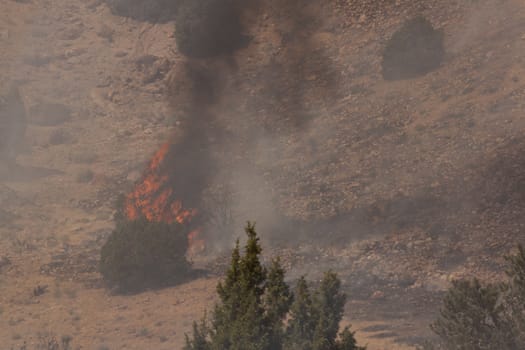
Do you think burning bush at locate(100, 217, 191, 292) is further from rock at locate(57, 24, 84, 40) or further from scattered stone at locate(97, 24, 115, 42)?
rock at locate(57, 24, 84, 40)

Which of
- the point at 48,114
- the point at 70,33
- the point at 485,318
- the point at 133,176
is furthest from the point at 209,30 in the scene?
the point at 485,318

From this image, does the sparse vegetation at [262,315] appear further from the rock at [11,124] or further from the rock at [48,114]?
the rock at [48,114]

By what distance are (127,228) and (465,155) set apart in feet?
44.1

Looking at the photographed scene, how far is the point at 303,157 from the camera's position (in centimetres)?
3425

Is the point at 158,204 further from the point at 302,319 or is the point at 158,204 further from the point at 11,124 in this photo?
the point at 302,319

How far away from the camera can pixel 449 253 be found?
24.5 meters

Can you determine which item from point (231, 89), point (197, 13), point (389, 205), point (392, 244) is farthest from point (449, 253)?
point (197, 13)

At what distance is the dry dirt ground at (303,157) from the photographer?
2389 centimetres

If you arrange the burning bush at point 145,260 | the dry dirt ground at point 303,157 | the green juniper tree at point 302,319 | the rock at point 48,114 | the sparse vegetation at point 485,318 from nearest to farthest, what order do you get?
the green juniper tree at point 302,319 < the sparse vegetation at point 485,318 < the dry dirt ground at point 303,157 < the burning bush at point 145,260 < the rock at point 48,114

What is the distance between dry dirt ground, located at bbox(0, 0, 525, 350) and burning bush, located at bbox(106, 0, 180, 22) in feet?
2.91

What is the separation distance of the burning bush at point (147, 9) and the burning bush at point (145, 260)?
2889 centimetres

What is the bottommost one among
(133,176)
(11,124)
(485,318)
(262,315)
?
(485,318)

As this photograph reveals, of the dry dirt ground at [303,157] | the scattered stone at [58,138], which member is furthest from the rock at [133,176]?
the scattered stone at [58,138]

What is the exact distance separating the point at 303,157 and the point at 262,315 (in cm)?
2161
